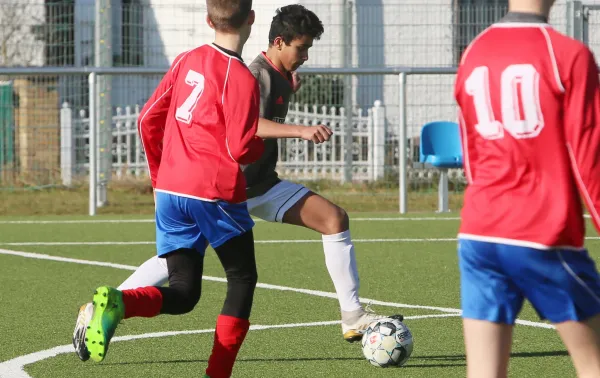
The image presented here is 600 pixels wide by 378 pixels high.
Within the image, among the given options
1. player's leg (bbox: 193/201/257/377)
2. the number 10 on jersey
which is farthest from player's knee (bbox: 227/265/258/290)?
the number 10 on jersey

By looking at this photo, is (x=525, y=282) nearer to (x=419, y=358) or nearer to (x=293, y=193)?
(x=419, y=358)

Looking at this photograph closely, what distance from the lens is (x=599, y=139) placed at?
3.20m

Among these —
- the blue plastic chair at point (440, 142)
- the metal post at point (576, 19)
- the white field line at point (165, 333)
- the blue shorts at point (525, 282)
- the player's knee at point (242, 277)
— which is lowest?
the white field line at point (165, 333)

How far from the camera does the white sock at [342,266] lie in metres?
6.07

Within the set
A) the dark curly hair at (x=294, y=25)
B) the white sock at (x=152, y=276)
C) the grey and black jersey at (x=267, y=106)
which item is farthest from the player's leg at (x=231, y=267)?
the dark curly hair at (x=294, y=25)

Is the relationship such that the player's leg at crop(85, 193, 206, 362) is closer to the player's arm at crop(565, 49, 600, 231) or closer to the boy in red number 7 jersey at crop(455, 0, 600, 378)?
the boy in red number 7 jersey at crop(455, 0, 600, 378)

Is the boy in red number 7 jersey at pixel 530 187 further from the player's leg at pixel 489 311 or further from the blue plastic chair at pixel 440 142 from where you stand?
the blue plastic chair at pixel 440 142

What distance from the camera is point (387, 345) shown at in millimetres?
5492

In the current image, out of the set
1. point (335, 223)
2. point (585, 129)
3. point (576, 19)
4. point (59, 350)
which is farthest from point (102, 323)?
point (576, 19)

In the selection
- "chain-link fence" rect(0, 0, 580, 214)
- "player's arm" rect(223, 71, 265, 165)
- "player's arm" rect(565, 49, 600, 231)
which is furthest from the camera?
"chain-link fence" rect(0, 0, 580, 214)

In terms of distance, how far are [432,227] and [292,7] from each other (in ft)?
21.7

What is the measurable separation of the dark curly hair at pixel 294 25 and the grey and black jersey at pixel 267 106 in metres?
0.16

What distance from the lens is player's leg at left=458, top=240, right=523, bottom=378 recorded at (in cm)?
333

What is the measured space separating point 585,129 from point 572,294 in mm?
442
